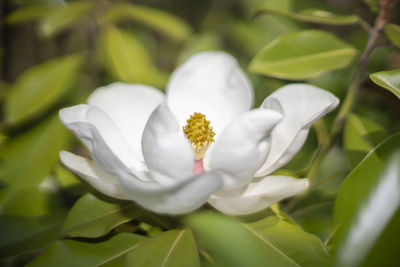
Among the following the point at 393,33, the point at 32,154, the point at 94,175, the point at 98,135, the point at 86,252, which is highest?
the point at 393,33

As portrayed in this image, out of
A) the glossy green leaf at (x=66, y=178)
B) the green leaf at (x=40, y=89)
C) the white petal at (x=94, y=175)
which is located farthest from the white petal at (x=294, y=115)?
the green leaf at (x=40, y=89)

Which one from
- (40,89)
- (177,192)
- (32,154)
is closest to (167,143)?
(177,192)

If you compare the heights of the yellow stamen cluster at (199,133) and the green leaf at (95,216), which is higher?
the yellow stamen cluster at (199,133)

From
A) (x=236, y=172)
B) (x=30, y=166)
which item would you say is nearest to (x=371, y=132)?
(x=236, y=172)

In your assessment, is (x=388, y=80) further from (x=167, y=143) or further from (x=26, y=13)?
(x=26, y=13)

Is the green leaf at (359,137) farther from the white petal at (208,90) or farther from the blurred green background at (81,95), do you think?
the white petal at (208,90)

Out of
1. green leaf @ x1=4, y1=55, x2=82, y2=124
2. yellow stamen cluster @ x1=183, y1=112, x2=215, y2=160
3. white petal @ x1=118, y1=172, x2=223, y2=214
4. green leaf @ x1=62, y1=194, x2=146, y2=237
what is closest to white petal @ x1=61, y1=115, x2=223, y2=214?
white petal @ x1=118, y1=172, x2=223, y2=214

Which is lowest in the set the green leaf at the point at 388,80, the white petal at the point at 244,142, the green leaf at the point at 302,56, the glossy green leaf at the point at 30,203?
the glossy green leaf at the point at 30,203

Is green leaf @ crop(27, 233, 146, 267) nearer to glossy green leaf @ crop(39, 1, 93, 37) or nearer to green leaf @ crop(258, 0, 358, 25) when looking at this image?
green leaf @ crop(258, 0, 358, 25)
